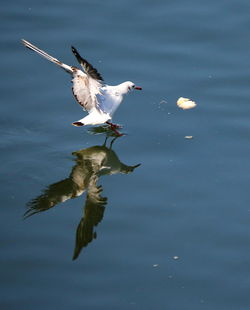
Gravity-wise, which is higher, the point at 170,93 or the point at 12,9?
the point at 12,9

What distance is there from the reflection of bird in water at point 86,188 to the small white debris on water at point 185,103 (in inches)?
39.7

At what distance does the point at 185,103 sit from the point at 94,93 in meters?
1.14

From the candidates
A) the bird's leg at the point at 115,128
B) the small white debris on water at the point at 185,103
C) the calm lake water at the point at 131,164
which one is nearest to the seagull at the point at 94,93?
the bird's leg at the point at 115,128

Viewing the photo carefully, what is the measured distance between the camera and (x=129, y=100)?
8.88 meters

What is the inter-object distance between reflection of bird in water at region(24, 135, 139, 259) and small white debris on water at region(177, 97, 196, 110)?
1008mm

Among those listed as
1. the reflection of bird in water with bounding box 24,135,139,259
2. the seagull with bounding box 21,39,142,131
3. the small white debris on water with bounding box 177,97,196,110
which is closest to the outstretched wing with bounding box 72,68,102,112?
the seagull with bounding box 21,39,142,131

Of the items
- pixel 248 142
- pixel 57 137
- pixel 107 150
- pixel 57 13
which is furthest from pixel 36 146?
pixel 57 13

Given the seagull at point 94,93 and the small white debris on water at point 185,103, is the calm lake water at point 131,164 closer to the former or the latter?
the small white debris on water at point 185,103

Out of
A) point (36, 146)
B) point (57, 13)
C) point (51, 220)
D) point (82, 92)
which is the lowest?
point (51, 220)

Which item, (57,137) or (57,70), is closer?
(57,137)

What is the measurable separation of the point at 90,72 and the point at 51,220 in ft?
5.65

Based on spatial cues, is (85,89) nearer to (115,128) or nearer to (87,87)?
(87,87)

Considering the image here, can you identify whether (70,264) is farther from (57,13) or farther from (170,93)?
(57,13)

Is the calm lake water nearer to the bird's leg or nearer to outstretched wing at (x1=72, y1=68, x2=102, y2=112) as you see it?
the bird's leg
